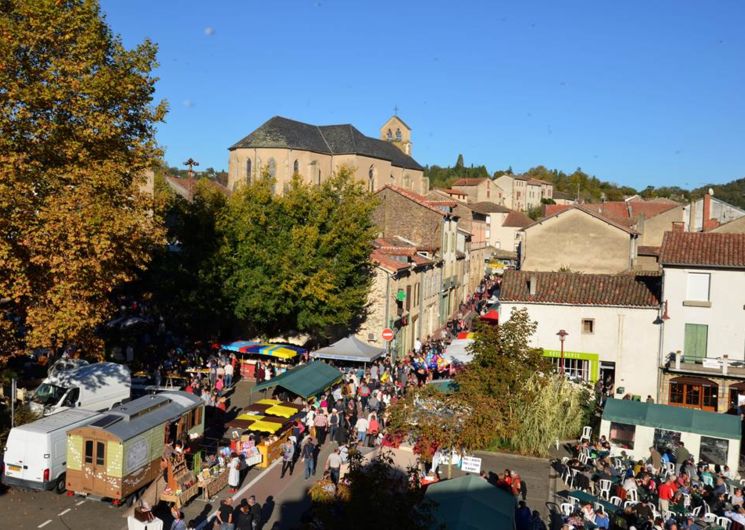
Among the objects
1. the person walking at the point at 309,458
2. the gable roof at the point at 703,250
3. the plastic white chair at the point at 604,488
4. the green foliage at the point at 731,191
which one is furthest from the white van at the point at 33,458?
the green foliage at the point at 731,191

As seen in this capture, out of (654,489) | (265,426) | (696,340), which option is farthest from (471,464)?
(696,340)

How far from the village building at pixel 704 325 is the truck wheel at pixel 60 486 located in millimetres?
22268

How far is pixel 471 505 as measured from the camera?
12.3m

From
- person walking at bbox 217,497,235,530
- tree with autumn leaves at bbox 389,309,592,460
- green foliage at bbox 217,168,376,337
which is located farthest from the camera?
green foliage at bbox 217,168,376,337

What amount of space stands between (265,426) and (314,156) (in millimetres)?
46309

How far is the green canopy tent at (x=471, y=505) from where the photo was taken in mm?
11812

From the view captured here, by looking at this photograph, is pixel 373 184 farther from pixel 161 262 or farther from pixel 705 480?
pixel 705 480

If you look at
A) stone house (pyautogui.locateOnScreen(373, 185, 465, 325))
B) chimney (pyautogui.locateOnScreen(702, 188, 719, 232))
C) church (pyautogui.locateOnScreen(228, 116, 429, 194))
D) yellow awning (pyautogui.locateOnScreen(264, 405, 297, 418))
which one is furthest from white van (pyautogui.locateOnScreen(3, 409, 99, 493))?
chimney (pyautogui.locateOnScreen(702, 188, 719, 232))

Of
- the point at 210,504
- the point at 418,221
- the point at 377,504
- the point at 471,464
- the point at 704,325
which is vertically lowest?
the point at 210,504

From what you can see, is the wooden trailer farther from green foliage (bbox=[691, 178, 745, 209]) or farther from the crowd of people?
green foliage (bbox=[691, 178, 745, 209])

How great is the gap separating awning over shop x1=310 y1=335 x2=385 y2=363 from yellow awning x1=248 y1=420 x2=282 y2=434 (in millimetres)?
9052

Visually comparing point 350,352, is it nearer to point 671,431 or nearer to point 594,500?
point 671,431

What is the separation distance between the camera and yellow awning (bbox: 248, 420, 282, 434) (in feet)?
61.5

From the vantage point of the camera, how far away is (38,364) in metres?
25.3
